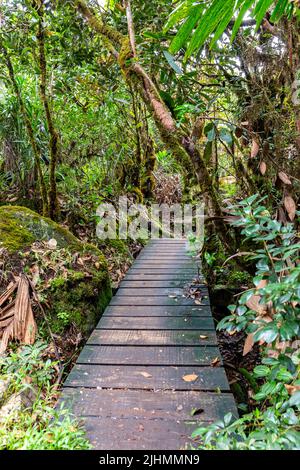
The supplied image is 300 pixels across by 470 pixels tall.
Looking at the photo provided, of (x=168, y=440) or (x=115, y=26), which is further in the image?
(x=115, y=26)

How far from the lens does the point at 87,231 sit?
478cm

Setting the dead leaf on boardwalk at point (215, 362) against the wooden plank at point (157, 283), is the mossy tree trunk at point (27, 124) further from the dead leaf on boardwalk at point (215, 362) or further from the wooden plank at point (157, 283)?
the dead leaf on boardwalk at point (215, 362)

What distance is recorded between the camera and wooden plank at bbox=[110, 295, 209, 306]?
304 centimetres

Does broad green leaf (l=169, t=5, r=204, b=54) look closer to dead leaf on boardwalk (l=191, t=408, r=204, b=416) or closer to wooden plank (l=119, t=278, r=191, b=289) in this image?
dead leaf on boardwalk (l=191, t=408, r=204, b=416)

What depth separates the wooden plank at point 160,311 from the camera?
2.78 metres

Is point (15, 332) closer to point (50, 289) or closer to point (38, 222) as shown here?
point (50, 289)

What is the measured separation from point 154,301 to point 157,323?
0.49 m

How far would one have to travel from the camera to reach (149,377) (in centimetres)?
192

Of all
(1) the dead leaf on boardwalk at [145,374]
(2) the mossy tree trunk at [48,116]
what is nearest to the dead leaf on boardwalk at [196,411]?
(1) the dead leaf on boardwalk at [145,374]

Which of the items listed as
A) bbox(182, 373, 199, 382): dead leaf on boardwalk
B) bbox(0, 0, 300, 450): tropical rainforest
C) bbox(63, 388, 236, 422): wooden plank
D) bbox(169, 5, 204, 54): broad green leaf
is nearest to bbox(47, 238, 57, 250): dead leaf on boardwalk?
bbox(0, 0, 300, 450): tropical rainforest

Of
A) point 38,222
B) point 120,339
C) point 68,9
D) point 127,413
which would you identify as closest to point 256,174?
point 120,339

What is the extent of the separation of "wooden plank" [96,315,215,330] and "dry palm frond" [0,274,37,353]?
532 millimetres

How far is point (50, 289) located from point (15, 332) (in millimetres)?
513

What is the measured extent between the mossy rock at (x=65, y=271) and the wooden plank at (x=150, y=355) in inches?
22.0
